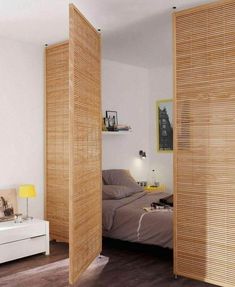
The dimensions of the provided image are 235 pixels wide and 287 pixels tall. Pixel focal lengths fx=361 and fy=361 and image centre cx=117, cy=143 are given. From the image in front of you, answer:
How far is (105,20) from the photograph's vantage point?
384cm

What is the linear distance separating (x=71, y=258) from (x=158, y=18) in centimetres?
252

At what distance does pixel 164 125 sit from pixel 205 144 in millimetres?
3092

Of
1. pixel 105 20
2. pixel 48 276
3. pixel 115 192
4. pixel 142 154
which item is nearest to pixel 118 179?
pixel 115 192

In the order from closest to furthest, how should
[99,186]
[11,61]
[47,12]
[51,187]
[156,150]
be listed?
1. [47,12]
2. [99,186]
3. [11,61]
4. [51,187]
5. [156,150]

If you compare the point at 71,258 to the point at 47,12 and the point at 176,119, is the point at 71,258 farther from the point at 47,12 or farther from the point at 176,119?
the point at 47,12

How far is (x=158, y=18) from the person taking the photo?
3766 mm

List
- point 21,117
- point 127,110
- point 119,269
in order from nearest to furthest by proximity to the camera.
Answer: point 119,269 < point 21,117 < point 127,110

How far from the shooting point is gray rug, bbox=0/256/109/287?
133 inches

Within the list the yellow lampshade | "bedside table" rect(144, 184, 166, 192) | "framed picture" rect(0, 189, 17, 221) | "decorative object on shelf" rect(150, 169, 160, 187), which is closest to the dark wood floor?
"framed picture" rect(0, 189, 17, 221)

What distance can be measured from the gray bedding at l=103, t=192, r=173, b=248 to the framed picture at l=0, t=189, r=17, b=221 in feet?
3.73

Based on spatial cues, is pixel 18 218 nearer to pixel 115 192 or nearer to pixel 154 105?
pixel 115 192

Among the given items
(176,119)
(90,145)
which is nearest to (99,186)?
(90,145)

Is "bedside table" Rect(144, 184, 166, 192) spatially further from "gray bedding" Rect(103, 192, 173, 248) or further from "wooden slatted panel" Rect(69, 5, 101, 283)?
"wooden slatted panel" Rect(69, 5, 101, 283)

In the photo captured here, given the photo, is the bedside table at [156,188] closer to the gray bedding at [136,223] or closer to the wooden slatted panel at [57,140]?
the gray bedding at [136,223]
